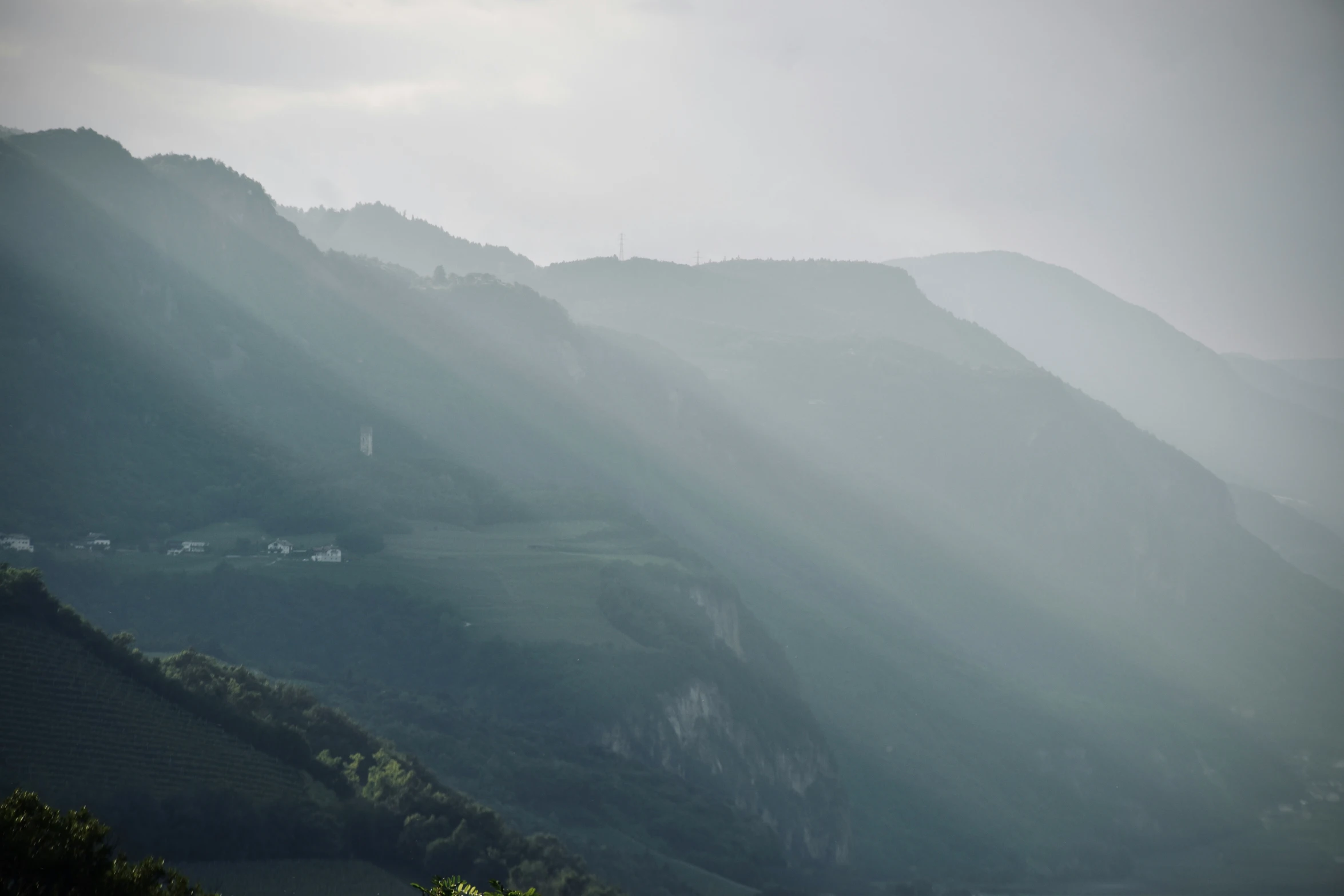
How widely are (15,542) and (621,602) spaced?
4390cm

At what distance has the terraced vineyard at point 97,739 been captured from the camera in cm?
4534

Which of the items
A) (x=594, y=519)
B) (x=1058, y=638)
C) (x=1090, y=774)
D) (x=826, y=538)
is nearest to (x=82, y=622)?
(x=594, y=519)

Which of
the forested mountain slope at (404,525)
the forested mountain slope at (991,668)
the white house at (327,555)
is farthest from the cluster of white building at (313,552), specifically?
the forested mountain slope at (991,668)

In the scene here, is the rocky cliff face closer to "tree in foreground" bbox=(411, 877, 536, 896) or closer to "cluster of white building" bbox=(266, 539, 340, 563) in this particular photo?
"cluster of white building" bbox=(266, 539, 340, 563)

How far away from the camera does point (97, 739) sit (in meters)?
48.3

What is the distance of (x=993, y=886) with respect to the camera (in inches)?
4033

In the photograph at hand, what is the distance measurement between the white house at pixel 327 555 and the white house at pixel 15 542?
19.3 m

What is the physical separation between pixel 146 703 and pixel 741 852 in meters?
42.4

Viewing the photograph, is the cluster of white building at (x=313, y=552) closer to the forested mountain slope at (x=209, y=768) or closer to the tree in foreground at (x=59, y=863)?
the forested mountain slope at (x=209, y=768)

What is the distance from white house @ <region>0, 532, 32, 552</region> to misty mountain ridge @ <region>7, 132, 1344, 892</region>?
1601 mm

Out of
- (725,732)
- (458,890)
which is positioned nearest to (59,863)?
(458,890)

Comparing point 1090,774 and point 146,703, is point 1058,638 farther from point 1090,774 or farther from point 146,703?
point 146,703

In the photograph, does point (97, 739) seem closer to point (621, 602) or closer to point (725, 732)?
point (621, 602)

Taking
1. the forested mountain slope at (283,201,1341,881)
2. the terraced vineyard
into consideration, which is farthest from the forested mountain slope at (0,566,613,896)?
the forested mountain slope at (283,201,1341,881)
